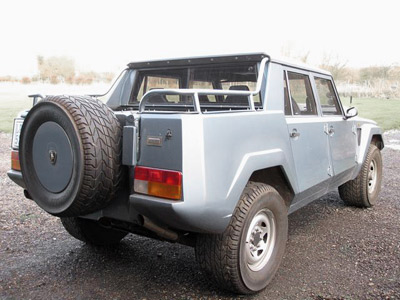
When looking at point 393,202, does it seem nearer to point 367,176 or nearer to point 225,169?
point 367,176

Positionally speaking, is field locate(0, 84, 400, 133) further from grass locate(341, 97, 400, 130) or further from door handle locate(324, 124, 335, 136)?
door handle locate(324, 124, 335, 136)

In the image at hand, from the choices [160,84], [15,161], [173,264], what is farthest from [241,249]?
[160,84]

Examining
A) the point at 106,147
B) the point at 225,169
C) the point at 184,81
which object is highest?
the point at 184,81

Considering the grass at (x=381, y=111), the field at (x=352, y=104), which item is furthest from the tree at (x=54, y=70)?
the grass at (x=381, y=111)

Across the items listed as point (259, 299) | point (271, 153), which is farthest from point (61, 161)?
point (259, 299)

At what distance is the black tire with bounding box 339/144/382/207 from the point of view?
4836 millimetres

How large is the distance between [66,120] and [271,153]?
143cm

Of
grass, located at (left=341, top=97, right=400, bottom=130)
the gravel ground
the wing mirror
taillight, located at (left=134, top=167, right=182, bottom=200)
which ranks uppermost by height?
the wing mirror

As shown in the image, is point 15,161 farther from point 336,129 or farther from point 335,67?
point 335,67

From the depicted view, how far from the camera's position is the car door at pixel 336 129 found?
3945 millimetres

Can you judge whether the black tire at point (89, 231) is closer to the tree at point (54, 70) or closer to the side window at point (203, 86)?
the side window at point (203, 86)

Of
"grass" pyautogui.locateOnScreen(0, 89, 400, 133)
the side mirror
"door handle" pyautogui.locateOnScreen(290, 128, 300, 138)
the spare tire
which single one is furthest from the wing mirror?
"grass" pyautogui.locateOnScreen(0, 89, 400, 133)

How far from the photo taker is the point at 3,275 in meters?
3.10

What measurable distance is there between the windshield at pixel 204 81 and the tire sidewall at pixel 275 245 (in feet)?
2.77
